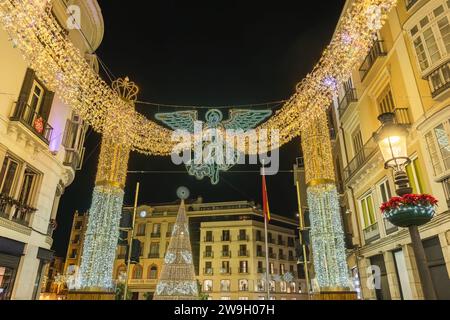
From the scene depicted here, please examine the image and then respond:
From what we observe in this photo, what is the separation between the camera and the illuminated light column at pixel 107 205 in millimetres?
10578

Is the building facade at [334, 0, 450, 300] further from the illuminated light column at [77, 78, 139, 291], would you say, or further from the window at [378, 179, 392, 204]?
the illuminated light column at [77, 78, 139, 291]

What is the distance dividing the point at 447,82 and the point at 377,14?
126 inches

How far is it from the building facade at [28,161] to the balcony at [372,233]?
43.9 feet

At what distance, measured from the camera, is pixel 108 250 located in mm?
11180

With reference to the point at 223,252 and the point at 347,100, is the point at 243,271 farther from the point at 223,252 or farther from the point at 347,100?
the point at 347,100

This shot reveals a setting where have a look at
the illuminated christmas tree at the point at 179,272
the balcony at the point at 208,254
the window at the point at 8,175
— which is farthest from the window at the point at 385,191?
Answer: the balcony at the point at 208,254

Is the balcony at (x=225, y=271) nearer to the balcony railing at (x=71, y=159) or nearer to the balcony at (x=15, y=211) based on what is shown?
the balcony railing at (x=71, y=159)

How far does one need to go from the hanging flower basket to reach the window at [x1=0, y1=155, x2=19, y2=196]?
11013 mm

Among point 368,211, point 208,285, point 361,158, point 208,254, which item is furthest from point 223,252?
point 361,158

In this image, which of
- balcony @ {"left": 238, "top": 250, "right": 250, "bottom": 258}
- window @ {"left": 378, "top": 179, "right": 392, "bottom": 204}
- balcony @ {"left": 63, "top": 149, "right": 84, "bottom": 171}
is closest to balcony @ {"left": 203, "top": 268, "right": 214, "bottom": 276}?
balcony @ {"left": 238, "top": 250, "right": 250, "bottom": 258}

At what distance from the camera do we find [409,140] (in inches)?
411
